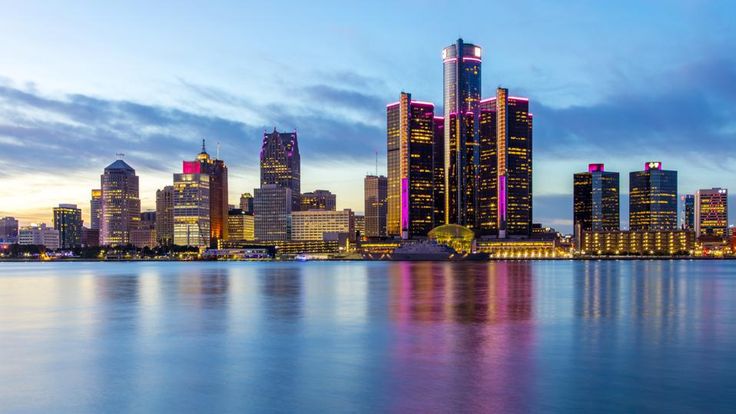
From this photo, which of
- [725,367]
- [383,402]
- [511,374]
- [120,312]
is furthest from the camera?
[120,312]

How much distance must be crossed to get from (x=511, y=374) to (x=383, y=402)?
6630 millimetres

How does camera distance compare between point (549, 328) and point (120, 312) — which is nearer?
point (549, 328)

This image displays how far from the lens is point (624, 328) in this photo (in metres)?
40.5

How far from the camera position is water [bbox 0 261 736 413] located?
900 inches

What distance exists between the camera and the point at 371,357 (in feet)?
102

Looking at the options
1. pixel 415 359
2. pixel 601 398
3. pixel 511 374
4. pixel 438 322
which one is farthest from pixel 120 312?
pixel 601 398

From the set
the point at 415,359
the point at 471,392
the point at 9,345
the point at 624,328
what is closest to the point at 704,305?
the point at 624,328

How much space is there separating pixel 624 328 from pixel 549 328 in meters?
4.45

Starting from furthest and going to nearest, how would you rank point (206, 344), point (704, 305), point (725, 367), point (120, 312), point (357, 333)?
1. point (704, 305)
2. point (120, 312)
3. point (357, 333)
4. point (206, 344)
5. point (725, 367)

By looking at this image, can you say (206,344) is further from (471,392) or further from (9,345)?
(471,392)

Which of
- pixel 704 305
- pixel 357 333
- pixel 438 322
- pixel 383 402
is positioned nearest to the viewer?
pixel 383 402

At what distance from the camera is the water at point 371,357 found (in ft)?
75.0

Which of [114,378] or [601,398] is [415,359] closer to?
[601,398]

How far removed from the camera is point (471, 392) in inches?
925
